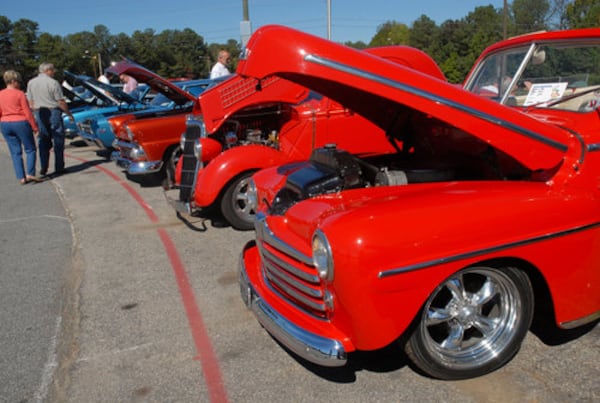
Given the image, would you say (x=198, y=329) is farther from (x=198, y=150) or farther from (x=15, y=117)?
(x=15, y=117)

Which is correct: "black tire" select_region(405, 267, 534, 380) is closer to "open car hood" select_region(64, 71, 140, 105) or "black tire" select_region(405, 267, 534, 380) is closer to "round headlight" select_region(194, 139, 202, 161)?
"round headlight" select_region(194, 139, 202, 161)

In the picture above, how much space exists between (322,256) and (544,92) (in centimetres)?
237

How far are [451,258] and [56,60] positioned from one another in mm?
102806

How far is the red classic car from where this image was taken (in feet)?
7.75

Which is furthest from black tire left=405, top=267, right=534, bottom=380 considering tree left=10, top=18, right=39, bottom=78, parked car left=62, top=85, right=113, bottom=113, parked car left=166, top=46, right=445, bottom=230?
tree left=10, top=18, right=39, bottom=78

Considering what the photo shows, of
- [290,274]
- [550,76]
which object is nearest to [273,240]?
[290,274]

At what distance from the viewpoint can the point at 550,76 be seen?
3.70m

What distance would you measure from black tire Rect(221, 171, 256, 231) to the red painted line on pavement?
0.72 meters

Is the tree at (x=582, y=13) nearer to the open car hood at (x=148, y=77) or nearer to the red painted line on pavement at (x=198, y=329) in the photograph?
the open car hood at (x=148, y=77)

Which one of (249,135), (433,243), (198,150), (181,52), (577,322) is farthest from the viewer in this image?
(181,52)

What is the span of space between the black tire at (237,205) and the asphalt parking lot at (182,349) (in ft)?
0.68

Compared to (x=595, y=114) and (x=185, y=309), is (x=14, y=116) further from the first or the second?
(x=595, y=114)

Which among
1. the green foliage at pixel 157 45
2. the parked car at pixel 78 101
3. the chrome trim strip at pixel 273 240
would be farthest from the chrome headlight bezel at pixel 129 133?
the green foliage at pixel 157 45

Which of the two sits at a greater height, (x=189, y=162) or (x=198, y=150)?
(x=198, y=150)
